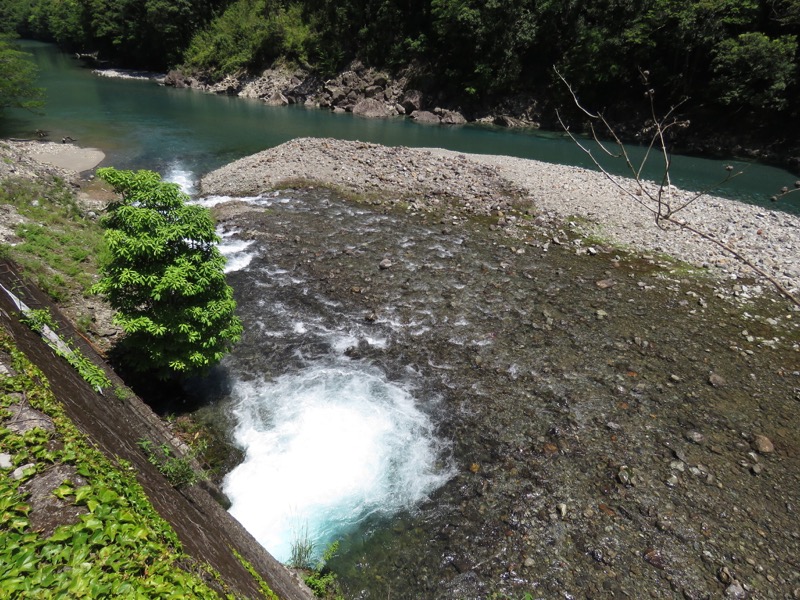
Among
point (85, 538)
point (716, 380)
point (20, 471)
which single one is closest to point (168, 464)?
point (20, 471)

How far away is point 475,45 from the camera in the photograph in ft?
152

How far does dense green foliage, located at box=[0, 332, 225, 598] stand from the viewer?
111 inches

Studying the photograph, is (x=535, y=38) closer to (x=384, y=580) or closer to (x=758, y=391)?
(x=758, y=391)

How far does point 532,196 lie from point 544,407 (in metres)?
14.8

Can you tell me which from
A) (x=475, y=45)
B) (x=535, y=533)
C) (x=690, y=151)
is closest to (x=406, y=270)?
(x=535, y=533)

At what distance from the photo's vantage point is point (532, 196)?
22.0 m

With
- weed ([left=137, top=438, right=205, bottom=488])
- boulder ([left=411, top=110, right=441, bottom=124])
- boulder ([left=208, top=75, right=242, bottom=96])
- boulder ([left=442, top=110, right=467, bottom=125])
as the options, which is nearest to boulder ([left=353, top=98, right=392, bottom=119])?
boulder ([left=411, top=110, right=441, bottom=124])

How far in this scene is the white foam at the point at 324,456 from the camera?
7812mm

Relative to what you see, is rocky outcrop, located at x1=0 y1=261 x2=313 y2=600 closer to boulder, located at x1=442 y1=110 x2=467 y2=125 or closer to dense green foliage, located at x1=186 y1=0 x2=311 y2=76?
boulder, located at x1=442 y1=110 x2=467 y2=125

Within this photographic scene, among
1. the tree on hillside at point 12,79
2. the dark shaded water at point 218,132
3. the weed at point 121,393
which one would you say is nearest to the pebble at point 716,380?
the weed at point 121,393

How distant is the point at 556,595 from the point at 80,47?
111 m

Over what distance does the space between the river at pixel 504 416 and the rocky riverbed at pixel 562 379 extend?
0.17 feet

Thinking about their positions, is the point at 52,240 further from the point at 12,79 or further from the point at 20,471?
the point at 12,79

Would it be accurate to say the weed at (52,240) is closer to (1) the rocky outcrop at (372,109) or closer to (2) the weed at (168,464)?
(2) the weed at (168,464)
